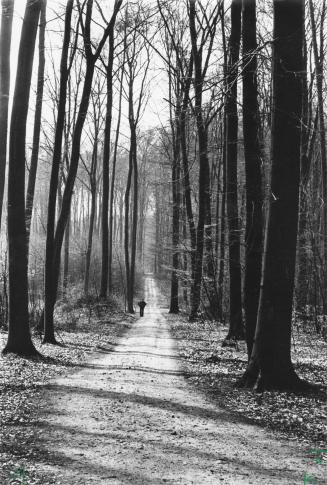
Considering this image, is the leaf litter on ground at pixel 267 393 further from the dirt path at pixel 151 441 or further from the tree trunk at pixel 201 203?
the tree trunk at pixel 201 203

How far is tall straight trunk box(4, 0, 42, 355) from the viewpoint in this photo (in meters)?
10.6

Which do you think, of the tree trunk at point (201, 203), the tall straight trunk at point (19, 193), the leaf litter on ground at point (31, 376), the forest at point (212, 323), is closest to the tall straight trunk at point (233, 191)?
the forest at point (212, 323)

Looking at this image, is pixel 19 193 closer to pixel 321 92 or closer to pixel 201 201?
pixel 201 201

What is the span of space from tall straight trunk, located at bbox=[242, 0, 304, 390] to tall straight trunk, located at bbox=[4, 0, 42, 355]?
5.62 m

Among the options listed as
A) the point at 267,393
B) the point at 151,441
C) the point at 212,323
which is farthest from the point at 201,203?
the point at 151,441

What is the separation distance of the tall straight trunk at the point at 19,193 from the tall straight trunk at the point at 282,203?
221 inches

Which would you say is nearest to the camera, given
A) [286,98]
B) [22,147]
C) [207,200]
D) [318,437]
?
[318,437]

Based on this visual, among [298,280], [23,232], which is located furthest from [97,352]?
[298,280]

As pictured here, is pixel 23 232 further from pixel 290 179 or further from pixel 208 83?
pixel 290 179

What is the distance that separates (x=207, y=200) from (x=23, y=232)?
11.6 metres

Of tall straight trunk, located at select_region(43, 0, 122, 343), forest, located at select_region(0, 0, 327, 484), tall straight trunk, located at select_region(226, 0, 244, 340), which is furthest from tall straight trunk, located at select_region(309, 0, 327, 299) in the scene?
tall straight trunk, located at select_region(43, 0, 122, 343)

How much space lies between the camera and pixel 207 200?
69.0 ft

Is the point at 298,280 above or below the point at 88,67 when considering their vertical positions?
below

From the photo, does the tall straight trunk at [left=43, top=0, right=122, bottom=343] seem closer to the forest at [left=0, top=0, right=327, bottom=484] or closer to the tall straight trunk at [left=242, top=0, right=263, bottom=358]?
the forest at [left=0, top=0, right=327, bottom=484]
